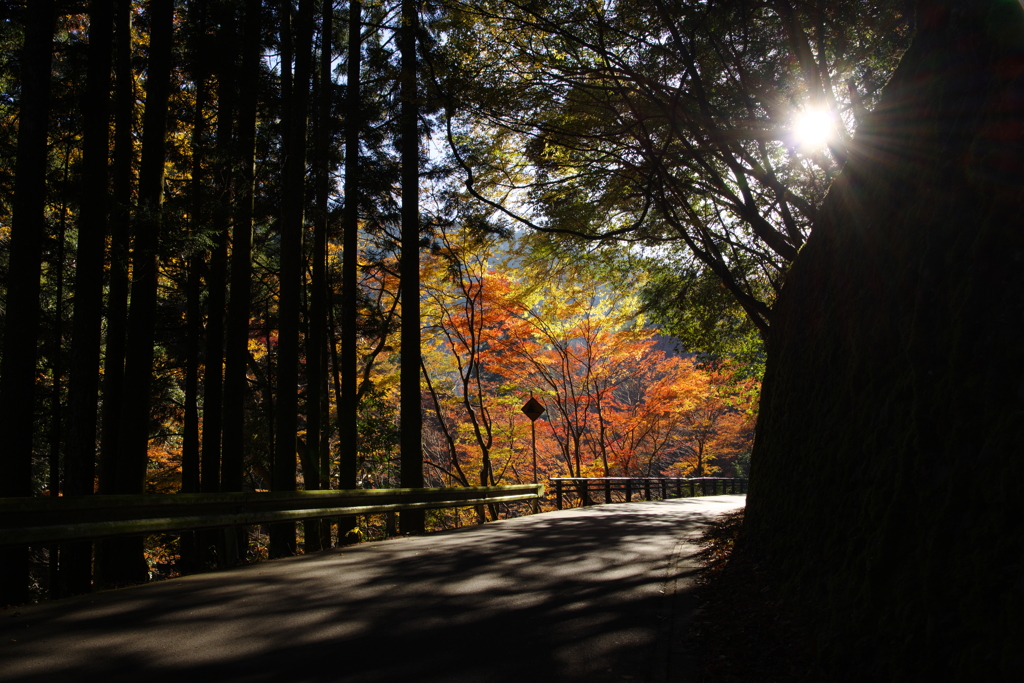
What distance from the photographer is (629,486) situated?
24.1m

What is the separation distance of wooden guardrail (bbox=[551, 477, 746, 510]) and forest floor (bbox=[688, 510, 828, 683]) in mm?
13994

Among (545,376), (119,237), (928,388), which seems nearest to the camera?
(928,388)

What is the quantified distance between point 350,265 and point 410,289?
4.55 feet

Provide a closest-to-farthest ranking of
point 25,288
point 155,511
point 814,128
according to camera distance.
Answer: point 155,511, point 25,288, point 814,128

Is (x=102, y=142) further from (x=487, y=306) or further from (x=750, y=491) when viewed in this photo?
(x=487, y=306)

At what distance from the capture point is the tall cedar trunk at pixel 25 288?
7.59m

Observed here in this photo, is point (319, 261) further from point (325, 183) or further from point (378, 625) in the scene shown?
point (378, 625)

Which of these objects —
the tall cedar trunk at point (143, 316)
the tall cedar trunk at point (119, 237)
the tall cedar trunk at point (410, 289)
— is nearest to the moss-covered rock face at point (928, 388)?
the tall cedar trunk at point (143, 316)

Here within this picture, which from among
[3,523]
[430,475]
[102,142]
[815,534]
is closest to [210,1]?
[102,142]

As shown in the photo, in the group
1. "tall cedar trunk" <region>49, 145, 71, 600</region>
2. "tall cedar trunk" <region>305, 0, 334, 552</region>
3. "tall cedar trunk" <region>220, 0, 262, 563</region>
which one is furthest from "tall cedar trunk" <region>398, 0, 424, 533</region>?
"tall cedar trunk" <region>49, 145, 71, 600</region>

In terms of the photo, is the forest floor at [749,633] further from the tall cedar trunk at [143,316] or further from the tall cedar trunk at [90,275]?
the tall cedar trunk at [143,316]

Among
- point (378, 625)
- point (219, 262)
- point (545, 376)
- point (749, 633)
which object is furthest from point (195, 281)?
point (545, 376)

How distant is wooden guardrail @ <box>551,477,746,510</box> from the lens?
21270 millimetres

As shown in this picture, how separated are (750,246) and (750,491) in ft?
25.8
